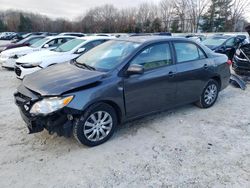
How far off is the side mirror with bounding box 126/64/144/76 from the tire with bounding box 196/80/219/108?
2032 mm

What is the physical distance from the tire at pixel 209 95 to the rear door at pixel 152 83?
100cm

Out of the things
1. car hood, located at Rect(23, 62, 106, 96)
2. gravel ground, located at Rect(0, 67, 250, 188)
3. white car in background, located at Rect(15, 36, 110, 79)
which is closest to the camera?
gravel ground, located at Rect(0, 67, 250, 188)

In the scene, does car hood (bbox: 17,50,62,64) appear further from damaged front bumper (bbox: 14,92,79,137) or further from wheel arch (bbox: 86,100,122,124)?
wheel arch (bbox: 86,100,122,124)

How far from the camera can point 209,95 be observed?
192 inches

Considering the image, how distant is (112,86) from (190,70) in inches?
70.5

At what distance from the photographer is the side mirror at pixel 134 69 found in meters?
3.29

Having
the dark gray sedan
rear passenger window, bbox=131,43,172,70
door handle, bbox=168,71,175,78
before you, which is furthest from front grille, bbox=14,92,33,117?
door handle, bbox=168,71,175,78

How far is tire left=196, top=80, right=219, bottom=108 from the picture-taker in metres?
4.77

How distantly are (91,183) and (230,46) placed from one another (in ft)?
34.9

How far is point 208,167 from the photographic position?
9.36 ft

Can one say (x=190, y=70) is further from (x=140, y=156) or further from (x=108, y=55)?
(x=140, y=156)

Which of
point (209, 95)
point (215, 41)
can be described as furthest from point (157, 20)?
point (209, 95)

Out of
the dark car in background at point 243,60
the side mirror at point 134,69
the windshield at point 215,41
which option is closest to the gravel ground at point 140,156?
the side mirror at point 134,69

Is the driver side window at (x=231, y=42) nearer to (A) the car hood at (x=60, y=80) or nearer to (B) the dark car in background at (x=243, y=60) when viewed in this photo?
(B) the dark car in background at (x=243, y=60)
